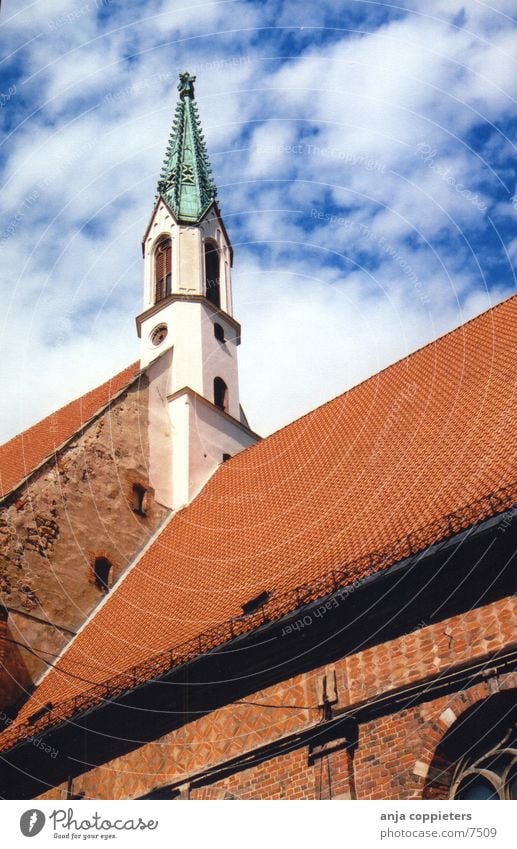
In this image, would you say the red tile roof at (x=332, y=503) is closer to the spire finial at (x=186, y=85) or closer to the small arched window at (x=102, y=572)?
the small arched window at (x=102, y=572)

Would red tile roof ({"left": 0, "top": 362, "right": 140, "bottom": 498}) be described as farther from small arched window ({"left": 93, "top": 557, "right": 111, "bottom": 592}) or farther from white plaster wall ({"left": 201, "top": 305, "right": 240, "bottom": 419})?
small arched window ({"left": 93, "top": 557, "right": 111, "bottom": 592})

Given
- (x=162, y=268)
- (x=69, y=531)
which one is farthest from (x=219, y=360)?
(x=69, y=531)

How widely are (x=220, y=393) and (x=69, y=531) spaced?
15.0 ft

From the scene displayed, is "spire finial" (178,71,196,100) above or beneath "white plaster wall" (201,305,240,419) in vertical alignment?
above

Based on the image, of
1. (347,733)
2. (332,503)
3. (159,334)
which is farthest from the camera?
(159,334)

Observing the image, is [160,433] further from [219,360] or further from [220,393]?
[219,360]

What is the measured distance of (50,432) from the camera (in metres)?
18.0

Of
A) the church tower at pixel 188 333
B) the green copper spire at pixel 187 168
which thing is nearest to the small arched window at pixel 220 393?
the church tower at pixel 188 333

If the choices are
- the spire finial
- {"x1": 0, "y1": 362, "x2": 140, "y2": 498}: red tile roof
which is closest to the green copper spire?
the spire finial

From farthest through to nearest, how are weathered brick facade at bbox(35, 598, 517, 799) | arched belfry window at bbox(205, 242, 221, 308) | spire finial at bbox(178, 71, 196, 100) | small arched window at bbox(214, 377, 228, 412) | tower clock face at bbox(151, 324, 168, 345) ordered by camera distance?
spire finial at bbox(178, 71, 196, 100), arched belfry window at bbox(205, 242, 221, 308), tower clock face at bbox(151, 324, 168, 345), small arched window at bbox(214, 377, 228, 412), weathered brick facade at bbox(35, 598, 517, 799)

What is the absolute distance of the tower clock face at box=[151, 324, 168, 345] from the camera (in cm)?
1795

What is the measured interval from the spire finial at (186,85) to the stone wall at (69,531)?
351 inches

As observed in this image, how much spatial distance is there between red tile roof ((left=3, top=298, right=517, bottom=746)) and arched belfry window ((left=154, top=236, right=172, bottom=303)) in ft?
14.5
